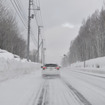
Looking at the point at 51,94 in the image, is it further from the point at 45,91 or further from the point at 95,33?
the point at 95,33

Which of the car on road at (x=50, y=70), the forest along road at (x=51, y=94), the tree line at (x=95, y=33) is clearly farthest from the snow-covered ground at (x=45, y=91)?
the tree line at (x=95, y=33)

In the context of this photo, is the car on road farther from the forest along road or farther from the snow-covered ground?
the forest along road

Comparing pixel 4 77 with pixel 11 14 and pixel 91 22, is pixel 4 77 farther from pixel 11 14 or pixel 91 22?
pixel 91 22

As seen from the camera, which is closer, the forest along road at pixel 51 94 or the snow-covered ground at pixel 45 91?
the forest along road at pixel 51 94

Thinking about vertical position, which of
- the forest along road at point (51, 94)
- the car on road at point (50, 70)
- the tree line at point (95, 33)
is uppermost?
the tree line at point (95, 33)

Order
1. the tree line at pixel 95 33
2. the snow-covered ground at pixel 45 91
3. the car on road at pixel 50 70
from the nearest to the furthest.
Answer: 1. the snow-covered ground at pixel 45 91
2. the car on road at pixel 50 70
3. the tree line at pixel 95 33

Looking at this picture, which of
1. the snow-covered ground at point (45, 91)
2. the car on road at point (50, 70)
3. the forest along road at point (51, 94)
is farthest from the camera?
the car on road at point (50, 70)

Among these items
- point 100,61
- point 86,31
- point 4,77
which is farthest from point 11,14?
point 4,77

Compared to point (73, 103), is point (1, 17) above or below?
above

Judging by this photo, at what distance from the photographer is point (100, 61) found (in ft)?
144

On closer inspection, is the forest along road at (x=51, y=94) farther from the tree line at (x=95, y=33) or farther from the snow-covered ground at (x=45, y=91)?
the tree line at (x=95, y=33)

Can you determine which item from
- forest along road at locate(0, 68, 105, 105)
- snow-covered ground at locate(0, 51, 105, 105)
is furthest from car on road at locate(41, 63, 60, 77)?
forest along road at locate(0, 68, 105, 105)

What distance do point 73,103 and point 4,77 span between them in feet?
21.5

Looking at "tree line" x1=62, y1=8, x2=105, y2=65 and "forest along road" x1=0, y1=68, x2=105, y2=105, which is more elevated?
"tree line" x1=62, y1=8, x2=105, y2=65
